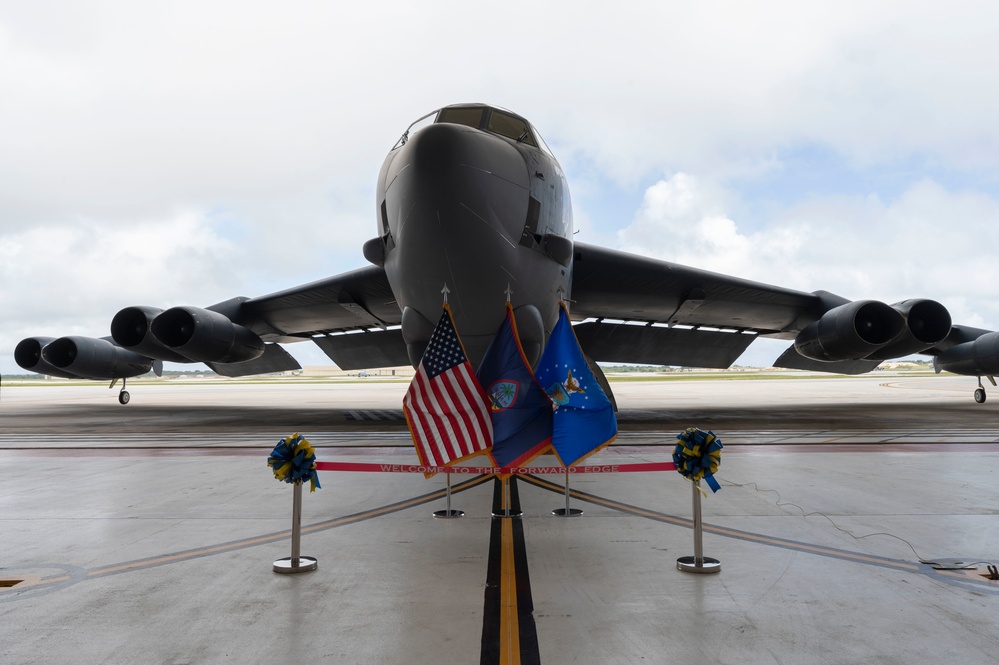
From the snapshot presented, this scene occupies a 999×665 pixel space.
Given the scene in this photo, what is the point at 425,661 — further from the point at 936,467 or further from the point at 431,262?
the point at 936,467

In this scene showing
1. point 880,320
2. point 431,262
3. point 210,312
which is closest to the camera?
point 431,262

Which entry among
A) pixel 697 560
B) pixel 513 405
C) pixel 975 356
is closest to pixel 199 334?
pixel 513 405

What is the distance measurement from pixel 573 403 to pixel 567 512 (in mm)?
942

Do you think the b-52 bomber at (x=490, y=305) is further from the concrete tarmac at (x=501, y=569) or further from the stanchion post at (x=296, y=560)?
the stanchion post at (x=296, y=560)

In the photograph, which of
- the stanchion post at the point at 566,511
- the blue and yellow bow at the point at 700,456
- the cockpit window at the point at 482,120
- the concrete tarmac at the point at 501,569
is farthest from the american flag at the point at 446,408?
the cockpit window at the point at 482,120

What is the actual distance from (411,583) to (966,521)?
4.44m

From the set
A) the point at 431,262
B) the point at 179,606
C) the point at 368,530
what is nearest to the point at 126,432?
the point at 431,262

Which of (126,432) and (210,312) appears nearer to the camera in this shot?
(126,432)

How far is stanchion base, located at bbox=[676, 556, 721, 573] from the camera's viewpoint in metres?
3.75

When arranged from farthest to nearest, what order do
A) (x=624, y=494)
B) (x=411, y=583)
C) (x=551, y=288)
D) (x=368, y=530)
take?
(x=551, y=288) → (x=624, y=494) → (x=368, y=530) → (x=411, y=583)

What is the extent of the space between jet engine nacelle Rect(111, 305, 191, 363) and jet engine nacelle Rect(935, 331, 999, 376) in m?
22.6

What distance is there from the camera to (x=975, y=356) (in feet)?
62.8

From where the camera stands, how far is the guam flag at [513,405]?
221 inches

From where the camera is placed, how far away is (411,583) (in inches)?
142
